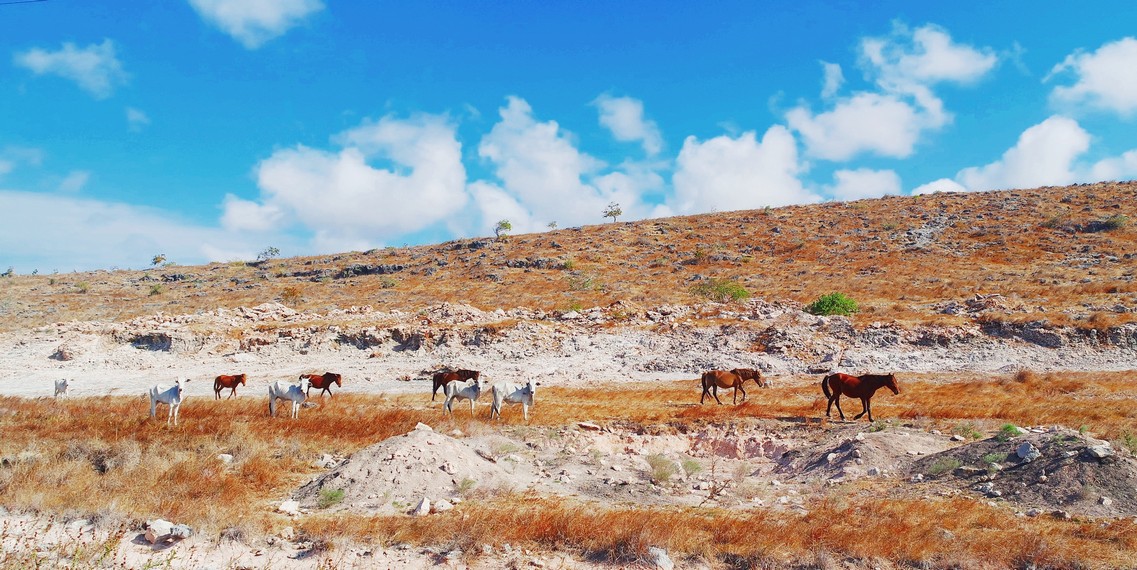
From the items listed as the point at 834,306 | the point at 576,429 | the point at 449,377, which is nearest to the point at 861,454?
the point at 576,429

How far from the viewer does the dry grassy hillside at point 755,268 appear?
4241 centimetres

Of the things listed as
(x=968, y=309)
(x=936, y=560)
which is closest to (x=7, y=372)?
(x=936, y=560)

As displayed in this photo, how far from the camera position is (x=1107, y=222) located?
5884cm

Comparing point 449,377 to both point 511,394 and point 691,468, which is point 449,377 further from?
point 691,468

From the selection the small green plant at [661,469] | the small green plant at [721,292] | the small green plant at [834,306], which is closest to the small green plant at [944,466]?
the small green plant at [661,469]

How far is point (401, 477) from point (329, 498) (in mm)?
1337

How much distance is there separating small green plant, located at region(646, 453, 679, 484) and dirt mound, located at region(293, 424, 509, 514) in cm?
325

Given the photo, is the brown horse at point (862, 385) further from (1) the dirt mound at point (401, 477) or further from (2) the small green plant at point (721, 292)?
(2) the small green plant at point (721, 292)

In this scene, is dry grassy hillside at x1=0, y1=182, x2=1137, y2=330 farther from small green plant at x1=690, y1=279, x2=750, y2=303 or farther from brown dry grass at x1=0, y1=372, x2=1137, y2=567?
brown dry grass at x1=0, y1=372, x2=1137, y2=567

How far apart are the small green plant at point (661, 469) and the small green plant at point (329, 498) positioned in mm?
6340

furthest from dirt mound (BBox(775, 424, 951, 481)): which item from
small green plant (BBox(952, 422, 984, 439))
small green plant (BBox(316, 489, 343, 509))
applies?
small green plant (BBox(316, 489, 343, 509))

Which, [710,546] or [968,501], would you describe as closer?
[710,546]

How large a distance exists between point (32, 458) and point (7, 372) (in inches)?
1130

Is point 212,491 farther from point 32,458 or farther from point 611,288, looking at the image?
point 611,288
